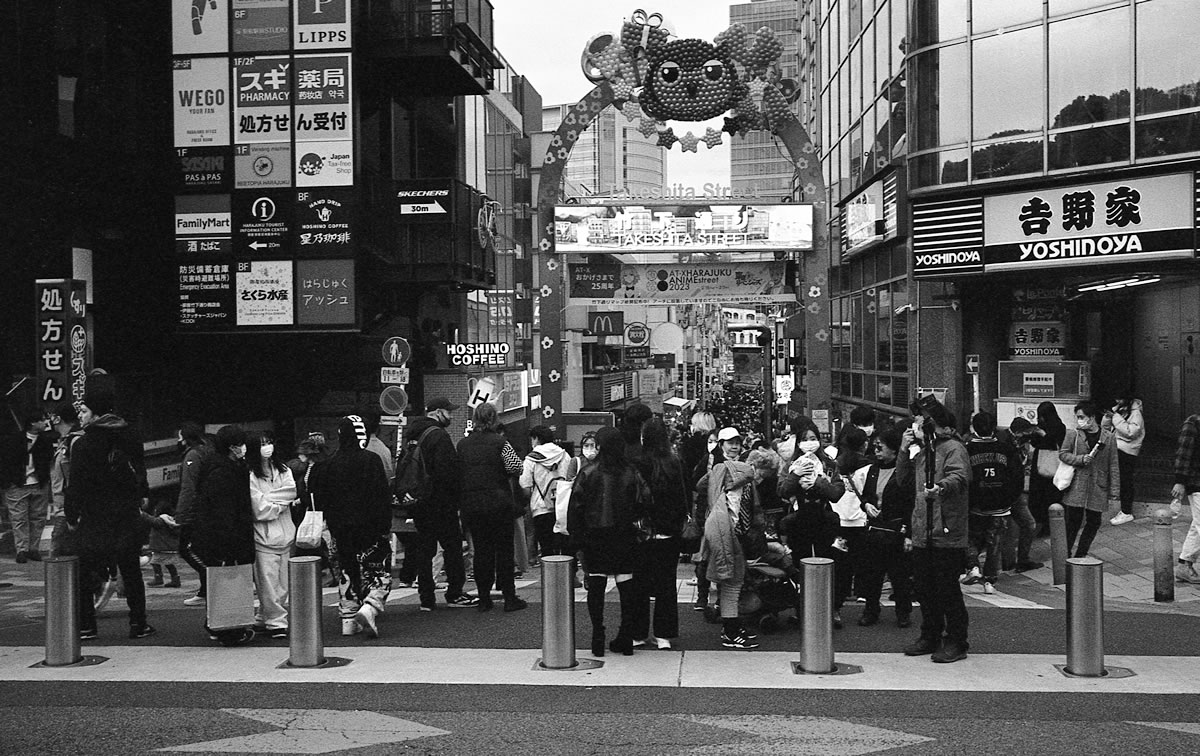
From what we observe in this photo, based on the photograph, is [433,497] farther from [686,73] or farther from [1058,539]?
[686,73]

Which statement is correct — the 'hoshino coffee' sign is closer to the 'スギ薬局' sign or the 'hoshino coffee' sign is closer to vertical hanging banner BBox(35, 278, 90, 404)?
vertical hanging banner BBox(35, 278, 90, 404)

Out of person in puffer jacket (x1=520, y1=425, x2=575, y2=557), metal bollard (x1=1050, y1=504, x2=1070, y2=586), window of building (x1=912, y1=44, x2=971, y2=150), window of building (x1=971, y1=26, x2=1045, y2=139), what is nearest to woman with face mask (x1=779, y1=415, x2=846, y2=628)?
person in puffer jacket (x1=520, y1=425, x2=575, y2=557)

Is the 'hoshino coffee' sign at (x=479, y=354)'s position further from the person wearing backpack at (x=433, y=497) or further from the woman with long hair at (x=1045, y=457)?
the person wearing backpack at (x=433, y=497)

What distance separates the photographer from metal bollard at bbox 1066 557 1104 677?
7766 millimetres

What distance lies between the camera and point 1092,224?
61.8 ft

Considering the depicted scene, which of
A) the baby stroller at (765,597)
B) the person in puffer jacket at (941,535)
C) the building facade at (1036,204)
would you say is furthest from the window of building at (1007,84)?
the baby stroller at (765,597)

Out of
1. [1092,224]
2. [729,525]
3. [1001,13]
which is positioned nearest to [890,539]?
[729,525]

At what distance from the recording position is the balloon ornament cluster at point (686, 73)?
24.4 meters

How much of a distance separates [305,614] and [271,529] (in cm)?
Result: 123

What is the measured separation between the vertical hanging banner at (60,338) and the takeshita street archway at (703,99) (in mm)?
12686

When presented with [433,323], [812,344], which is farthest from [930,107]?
[433,323]

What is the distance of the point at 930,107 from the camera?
21.5m

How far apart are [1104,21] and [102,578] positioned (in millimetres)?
17312

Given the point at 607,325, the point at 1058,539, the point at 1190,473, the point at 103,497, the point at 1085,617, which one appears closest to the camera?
the point at 1085,617
